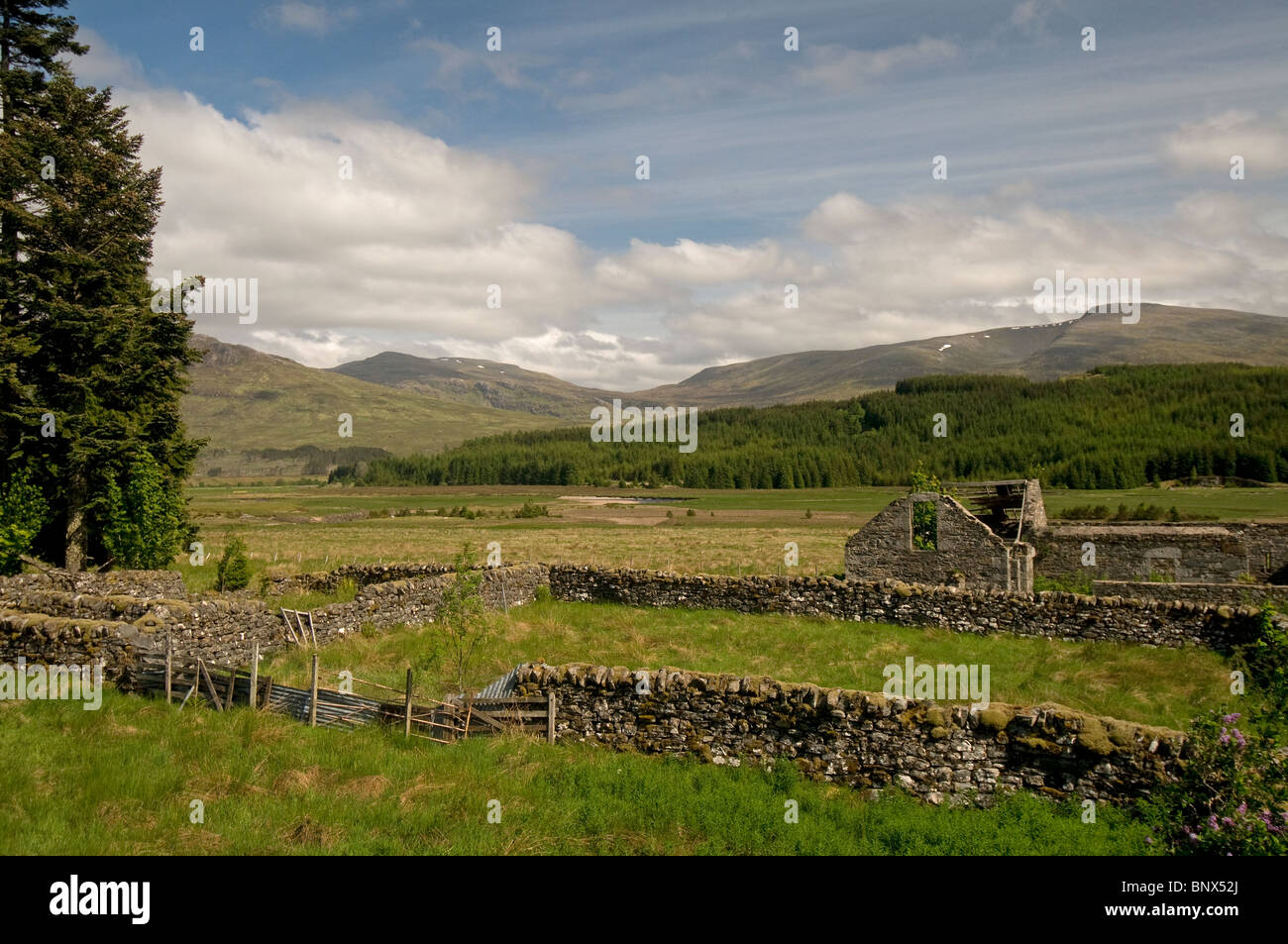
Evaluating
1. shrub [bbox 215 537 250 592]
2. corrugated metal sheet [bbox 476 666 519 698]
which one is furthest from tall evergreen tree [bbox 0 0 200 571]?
corrugated metal sheet [bbox 476 666 519 698]

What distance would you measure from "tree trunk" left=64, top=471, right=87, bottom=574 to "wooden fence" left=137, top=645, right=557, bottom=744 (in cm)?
1676

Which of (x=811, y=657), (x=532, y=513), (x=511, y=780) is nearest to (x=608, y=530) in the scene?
(x=532, y=513)

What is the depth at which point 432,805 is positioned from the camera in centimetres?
880

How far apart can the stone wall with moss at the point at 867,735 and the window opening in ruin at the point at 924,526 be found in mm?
15624

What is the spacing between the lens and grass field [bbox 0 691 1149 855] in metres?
7.84

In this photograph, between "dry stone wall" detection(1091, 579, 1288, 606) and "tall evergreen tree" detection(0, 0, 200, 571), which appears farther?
"tall evergreen tree" detection(0, 0, 200, 571)

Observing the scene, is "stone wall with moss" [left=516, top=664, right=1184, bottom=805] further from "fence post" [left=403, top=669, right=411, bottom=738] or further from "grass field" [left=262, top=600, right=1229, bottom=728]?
"grass field" [left=262, top=600, right=1229, bottom=728]

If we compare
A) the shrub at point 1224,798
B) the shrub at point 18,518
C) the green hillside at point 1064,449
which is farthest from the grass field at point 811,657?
the green hillside at point 1064,449

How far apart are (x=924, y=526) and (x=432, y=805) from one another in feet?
65.8

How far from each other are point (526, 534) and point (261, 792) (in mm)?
55991

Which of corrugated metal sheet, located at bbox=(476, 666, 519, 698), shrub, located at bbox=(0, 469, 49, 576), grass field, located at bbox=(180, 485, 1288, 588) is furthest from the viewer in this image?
grass field, located at bbox=(180, 485, 1288, 588)

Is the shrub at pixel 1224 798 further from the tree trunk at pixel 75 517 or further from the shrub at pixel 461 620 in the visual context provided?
the tree trunk at pixel 75 517

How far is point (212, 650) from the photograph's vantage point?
1664 cm

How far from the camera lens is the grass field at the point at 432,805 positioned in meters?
7.84
